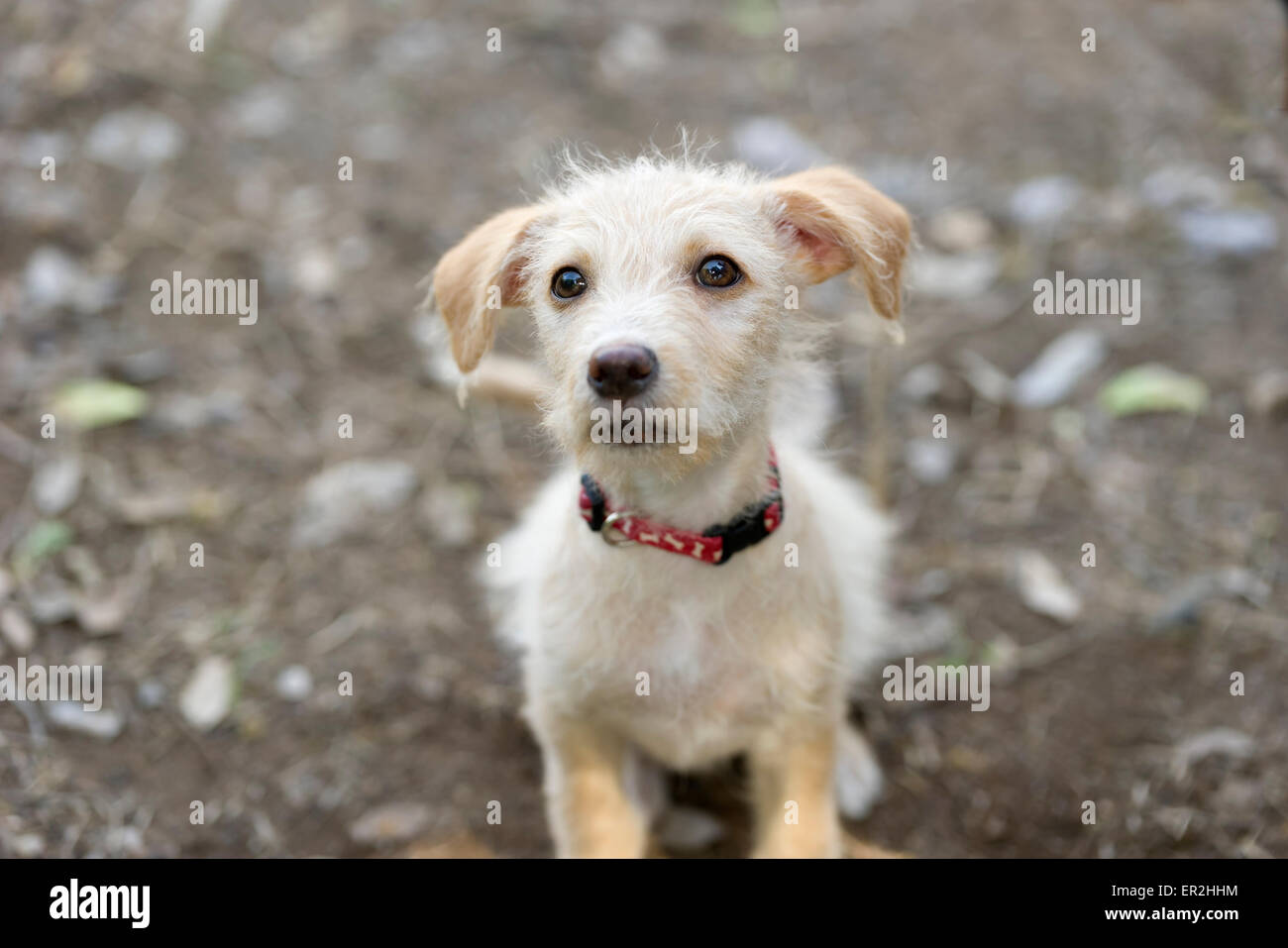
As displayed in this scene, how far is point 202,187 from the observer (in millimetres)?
6008

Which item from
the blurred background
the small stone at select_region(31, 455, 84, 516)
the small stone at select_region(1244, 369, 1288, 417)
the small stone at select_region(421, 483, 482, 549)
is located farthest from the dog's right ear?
the small stone at select_region(1244, 369, 1288, 417)

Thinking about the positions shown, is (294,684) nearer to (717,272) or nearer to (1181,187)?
(717,272)

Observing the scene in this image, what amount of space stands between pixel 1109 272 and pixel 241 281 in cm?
469

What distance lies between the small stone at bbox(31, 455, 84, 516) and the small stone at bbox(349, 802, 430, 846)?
2.00m

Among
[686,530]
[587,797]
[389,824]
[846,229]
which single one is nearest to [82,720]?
[389,824]

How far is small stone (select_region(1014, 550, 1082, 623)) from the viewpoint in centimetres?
440

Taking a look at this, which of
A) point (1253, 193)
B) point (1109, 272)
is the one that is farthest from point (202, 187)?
point (1253, 193)

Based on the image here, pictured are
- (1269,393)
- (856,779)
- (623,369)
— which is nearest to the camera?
(623,369)

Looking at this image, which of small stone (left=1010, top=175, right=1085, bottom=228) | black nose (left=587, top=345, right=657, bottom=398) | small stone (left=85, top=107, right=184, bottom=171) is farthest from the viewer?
small stone (left=85, top=107, right=184, bottom=171)

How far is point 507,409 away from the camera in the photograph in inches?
212

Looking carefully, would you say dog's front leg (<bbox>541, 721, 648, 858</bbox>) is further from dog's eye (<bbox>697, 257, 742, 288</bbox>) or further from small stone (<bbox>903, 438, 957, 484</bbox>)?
small stone (<bbox>903, 438, 957, 484</bbox>)

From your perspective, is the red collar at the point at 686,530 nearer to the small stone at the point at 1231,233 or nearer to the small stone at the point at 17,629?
the small stone at the point at 17,629

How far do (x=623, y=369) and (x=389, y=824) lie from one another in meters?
2.16

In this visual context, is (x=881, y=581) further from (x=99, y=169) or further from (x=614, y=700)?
(x=99, y=169)
